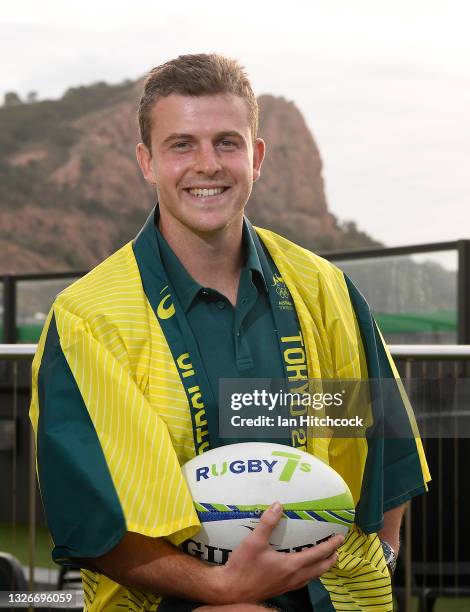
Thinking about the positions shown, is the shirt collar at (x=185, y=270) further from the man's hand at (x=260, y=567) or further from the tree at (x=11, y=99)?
the tree at (x=11, y=99)

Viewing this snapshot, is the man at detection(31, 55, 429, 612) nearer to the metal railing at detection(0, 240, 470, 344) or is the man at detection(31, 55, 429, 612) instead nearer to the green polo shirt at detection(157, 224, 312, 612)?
the green polo shirt at detection(157, 224, 312, 612)

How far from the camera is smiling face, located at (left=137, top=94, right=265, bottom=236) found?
2627 mm

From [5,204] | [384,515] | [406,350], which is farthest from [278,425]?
[5,204]

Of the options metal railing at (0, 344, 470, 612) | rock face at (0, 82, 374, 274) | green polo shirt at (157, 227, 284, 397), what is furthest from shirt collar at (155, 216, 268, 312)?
rock face at (0, 82, 374, 274)

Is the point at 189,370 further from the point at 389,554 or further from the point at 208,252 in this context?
the point at 389,554

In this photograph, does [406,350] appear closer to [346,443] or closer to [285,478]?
[346,443]

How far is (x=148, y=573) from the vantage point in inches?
96.0

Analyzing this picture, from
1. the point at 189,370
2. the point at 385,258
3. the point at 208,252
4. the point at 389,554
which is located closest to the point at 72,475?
the point at 189,370

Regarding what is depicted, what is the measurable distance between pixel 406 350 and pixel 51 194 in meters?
49.2

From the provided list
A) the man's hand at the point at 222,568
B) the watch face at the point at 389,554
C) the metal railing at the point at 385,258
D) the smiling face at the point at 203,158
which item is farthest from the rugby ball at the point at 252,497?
the metal railing at the point at 385,258

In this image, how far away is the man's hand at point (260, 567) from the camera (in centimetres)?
239

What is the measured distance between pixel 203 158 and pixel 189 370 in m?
0.49

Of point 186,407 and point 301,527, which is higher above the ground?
point 186,407

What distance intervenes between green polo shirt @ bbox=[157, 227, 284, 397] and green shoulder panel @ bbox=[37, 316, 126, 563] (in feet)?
1.05
